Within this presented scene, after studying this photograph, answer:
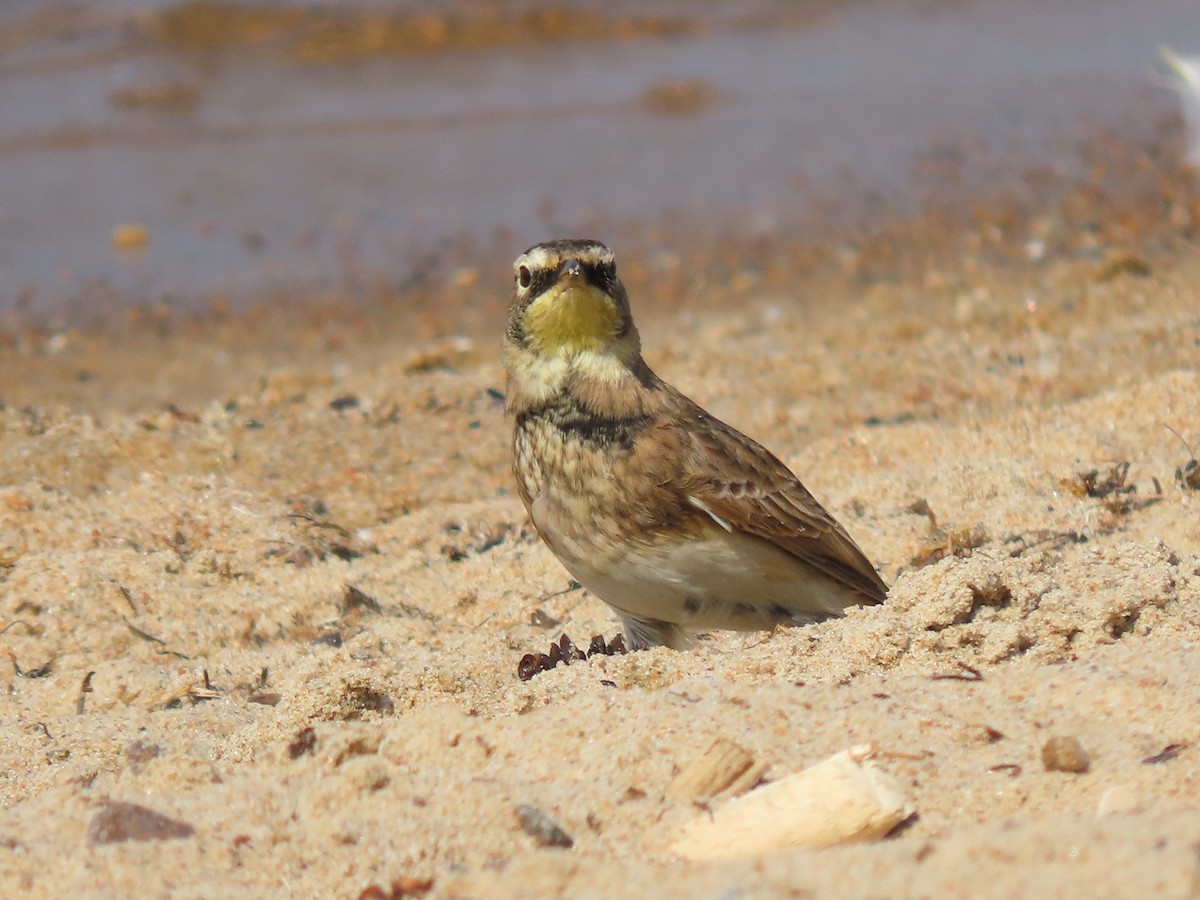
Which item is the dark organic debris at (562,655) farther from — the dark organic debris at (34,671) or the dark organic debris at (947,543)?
the dark organic debris at (34,671)

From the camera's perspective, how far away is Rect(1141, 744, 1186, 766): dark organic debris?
10.2 ft

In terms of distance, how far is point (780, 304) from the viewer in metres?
10.3

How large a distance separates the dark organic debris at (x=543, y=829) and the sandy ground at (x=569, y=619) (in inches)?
1.0

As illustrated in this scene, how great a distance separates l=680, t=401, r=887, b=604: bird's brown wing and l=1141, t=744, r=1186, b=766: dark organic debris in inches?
71.3

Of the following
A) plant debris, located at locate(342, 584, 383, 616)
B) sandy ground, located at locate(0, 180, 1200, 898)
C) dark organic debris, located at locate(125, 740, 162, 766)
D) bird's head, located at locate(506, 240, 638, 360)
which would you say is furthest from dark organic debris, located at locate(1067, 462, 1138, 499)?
dark organic debris, located at locate(125, 740, 162, 766)

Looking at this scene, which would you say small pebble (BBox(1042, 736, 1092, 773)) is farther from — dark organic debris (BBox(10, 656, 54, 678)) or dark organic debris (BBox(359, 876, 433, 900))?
dark organic debris (BBox(10, 656, 54, 678))

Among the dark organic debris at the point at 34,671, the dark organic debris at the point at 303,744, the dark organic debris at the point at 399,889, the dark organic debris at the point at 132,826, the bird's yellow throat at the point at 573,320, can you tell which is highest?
the bird's yellow throat at the point at 573,320

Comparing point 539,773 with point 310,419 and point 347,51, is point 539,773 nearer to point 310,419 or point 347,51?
point 310,419

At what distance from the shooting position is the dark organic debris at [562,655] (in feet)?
14.2

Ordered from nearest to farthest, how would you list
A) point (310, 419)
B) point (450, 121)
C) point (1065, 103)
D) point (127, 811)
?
1. point (127, 811)
2. point (310, 419)
3. point (1065, 103)
4. point (450, 121)

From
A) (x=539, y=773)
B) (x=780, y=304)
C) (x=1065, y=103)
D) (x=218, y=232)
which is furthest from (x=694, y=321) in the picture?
(x=539, y=773)

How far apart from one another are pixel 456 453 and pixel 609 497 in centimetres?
273

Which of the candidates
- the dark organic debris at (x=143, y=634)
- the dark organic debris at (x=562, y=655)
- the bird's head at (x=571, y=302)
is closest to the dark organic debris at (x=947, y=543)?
the dark organic debris at (x=562, y=655)

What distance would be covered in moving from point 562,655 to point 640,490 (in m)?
0.54
